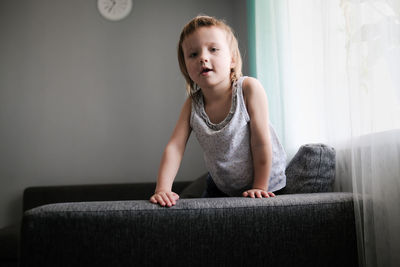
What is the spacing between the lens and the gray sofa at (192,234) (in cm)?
79

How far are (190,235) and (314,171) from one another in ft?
1.84

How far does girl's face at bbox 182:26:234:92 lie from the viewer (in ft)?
4.14

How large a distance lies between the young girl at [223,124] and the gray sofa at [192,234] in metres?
0.31

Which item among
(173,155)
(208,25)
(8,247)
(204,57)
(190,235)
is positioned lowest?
(8,247)

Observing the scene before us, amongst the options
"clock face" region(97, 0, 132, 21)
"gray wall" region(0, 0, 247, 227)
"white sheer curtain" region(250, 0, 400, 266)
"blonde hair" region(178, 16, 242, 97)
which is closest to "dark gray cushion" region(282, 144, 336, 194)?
"white sheer curtain" region(250, 0, 400, 266)

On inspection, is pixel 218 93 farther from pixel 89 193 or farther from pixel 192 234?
pixel 89 193

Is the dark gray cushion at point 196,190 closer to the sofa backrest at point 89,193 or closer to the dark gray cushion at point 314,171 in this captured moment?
the sofa backrest at point 89,193

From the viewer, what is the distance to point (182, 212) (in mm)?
815

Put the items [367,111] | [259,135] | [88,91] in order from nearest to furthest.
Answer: [367,111] < [259,135] < [88,91]

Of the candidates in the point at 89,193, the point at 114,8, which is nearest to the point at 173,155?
the point at 89,193

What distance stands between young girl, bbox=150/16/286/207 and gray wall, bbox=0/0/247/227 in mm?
1834

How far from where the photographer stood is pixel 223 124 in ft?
4.08

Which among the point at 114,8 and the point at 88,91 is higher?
the point at 114,8

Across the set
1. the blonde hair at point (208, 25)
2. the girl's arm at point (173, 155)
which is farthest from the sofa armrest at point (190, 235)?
the blonde hair at point (208, 25)
